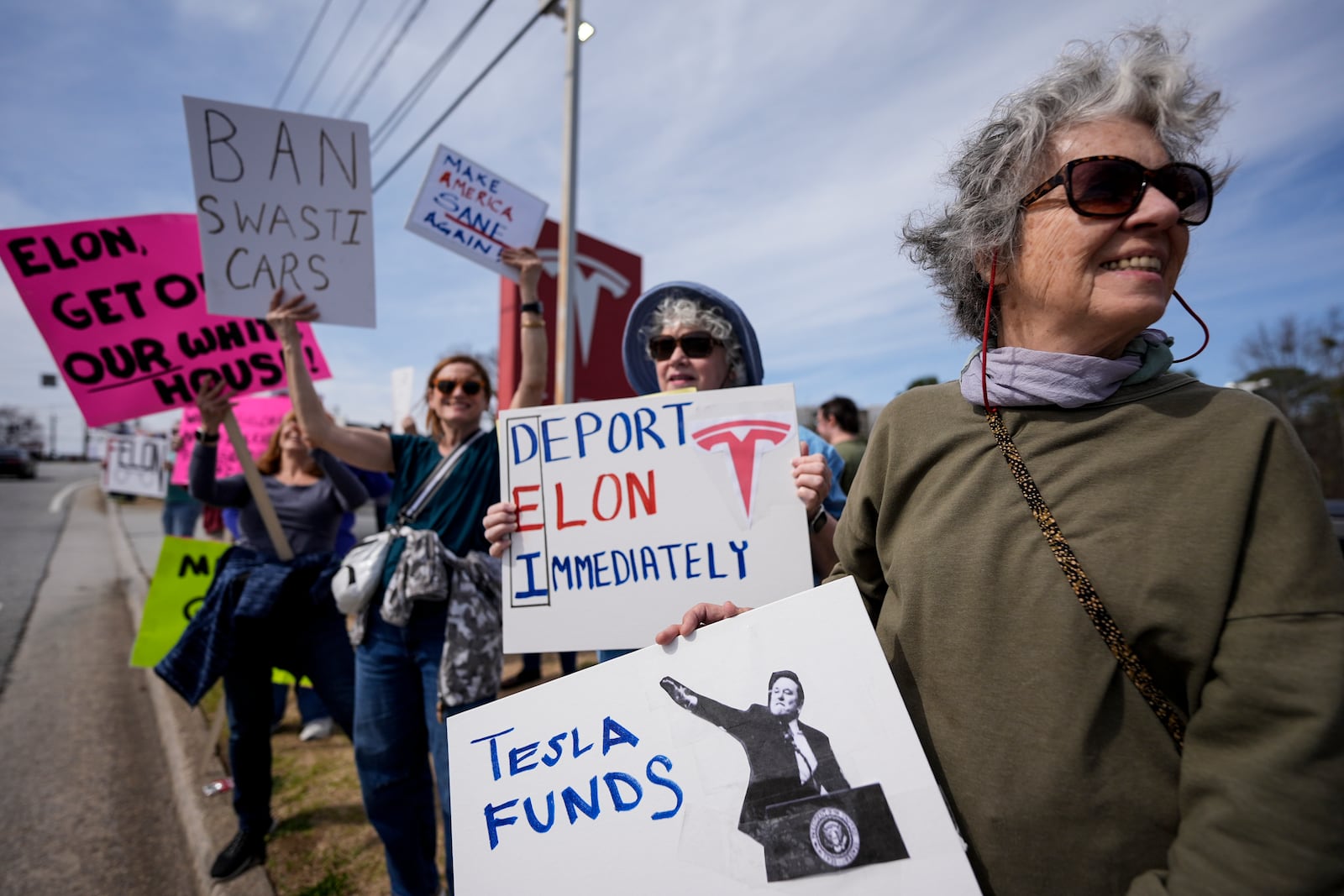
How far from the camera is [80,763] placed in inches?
151

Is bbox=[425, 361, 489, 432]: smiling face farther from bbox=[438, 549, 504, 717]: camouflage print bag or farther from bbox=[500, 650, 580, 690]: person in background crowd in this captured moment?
bbox=[500, 650, 580, 690]: person in background crowd

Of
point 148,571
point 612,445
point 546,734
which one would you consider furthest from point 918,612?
point 148,571

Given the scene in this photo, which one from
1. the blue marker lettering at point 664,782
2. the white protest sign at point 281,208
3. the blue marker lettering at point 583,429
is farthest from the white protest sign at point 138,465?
the blue marker lettering at point 664,782

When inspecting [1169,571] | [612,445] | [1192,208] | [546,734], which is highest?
[1192,208]

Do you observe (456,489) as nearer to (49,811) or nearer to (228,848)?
(228,848)

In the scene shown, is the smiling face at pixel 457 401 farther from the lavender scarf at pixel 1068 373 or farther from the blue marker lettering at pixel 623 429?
the lavender scarf at pixel 1068 373

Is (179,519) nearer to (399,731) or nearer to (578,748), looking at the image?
(399,731)

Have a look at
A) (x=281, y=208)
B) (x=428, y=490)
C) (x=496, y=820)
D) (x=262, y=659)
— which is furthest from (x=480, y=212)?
(x=496, y=820)

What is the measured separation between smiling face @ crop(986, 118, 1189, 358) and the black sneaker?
10.9ft

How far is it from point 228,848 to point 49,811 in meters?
1.31

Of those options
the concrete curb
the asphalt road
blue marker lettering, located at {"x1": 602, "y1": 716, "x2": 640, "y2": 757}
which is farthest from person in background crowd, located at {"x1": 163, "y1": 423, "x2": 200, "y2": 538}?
blue marker lettering, located at {"x1": 602, "y1": 716, "x2": 640, "y2": 757}

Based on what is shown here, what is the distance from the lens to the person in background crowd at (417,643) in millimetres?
2211

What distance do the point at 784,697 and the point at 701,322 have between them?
128cm

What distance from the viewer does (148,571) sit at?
9531mm
